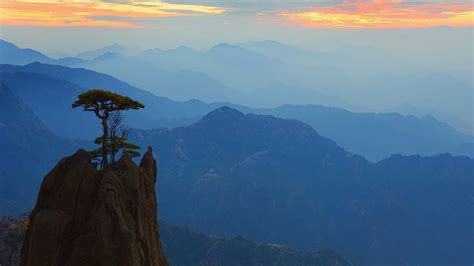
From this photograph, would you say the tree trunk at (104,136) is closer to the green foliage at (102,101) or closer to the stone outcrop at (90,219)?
the green foliage at (102,101)

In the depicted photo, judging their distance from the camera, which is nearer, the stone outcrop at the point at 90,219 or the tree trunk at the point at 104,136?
the stone outcrop at the point at 90,219

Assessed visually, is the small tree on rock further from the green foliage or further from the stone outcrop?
the stone outcrop

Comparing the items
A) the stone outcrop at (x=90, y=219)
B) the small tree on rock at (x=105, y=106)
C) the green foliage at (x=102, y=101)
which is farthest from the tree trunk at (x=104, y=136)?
the stone outcrop at (x=90, y=219)

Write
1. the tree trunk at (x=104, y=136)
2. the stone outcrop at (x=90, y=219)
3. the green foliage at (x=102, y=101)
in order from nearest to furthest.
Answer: the stone outcrop at (x=90, y=219), the green foliage at (x=102, y=101), the tree trunk at (x=104, y=136)

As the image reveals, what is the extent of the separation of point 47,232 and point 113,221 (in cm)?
545

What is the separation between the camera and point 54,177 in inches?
1577

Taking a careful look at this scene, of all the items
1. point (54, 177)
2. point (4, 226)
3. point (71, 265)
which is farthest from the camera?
point (4, 226)

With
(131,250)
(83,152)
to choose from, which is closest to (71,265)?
(131,250)

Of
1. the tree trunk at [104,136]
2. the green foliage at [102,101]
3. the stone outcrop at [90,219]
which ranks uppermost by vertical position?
the green foliage at [102,101]

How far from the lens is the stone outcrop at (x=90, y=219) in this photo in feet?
114

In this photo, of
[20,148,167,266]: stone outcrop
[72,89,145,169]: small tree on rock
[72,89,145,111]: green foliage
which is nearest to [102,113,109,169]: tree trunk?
[72,89,145,169]: small tree on rock

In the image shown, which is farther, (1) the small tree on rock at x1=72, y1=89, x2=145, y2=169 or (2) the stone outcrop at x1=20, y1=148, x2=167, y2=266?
(1) the small tree on rock at x1=72, y1=89, x2=145, y2=169

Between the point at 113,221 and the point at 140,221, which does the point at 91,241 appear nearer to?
the point at 113,221

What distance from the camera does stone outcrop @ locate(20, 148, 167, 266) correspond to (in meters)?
34.8
